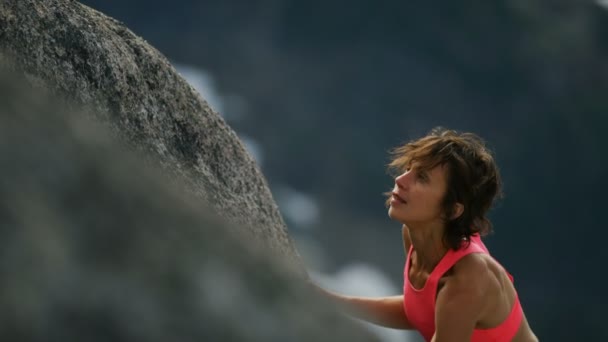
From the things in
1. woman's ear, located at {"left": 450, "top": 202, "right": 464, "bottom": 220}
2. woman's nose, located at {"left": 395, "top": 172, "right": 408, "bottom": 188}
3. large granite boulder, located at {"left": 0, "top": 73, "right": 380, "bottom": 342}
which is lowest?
large granite boulder, located at {"left": 0, "top": 73, "right": 380, "bottom": 342}

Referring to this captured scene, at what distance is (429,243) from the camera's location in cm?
121

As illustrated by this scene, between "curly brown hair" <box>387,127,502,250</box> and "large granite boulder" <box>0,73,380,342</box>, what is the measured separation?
0.96 metres

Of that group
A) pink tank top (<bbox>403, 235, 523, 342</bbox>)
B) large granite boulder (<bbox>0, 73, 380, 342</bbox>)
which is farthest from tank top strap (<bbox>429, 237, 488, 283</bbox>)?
large granite boulder (<bbox>0, 73, 380, 342</bbox>)

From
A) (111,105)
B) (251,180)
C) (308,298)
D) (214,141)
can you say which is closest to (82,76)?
(111,105)

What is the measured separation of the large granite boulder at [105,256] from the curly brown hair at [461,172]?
0.96 m

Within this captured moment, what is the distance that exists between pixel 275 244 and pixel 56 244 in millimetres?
1120

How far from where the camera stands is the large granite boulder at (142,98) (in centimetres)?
101

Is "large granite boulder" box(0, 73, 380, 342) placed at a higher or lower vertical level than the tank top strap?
lower

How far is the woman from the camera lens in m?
1.10

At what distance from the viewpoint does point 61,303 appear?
168 mm

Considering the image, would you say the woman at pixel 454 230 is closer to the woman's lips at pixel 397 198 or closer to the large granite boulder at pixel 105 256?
the woman's lips at pixel 397 198

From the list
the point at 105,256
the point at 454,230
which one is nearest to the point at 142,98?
the point at 454,230

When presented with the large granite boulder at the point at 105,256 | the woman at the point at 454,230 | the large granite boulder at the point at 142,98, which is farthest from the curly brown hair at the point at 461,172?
the large granite boulder at the point at 105,256

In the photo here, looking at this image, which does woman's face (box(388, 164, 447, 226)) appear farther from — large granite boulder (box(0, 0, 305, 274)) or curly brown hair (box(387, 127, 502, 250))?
large granite boulder (box(0, 0, 305, 274))
